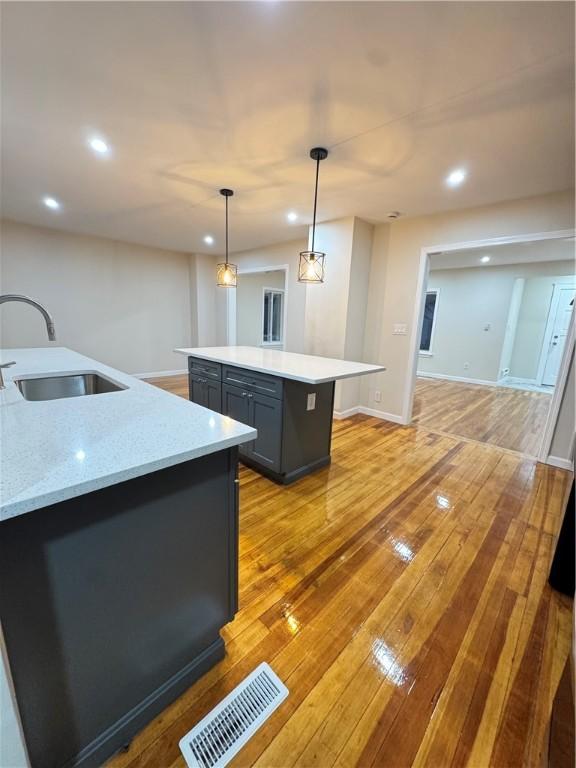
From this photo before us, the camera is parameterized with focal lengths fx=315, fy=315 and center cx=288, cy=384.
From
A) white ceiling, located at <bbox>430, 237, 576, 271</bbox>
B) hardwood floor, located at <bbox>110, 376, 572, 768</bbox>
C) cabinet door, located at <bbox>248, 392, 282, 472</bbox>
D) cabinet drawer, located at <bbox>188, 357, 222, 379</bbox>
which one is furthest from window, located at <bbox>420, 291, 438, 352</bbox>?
cabinet door, located at <bbox>248, 392, 282, 472</bbox>

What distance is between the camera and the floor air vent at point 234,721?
3.18ft

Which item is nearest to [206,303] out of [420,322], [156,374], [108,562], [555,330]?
[156,374]

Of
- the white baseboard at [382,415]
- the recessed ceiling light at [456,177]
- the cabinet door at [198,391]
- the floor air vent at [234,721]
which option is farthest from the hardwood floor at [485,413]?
the floor air vent at [234,721]

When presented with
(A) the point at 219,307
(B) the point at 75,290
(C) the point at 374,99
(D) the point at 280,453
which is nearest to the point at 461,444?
(D) the point at 280,453

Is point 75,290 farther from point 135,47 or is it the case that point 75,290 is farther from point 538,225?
point 538,225

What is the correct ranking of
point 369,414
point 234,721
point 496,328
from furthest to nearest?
point 496,328, point 369,414, point 234,721

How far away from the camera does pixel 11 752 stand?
68 cm

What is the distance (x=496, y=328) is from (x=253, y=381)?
19.9ft

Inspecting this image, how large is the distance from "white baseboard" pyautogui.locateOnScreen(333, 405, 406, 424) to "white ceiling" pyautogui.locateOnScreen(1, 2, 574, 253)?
2.49 meters

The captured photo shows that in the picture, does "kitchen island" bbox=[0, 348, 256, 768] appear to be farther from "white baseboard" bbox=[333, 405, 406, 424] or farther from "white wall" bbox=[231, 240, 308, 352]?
"white wall" bbox=[231, 240, 308, 352]

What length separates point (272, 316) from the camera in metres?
8.67

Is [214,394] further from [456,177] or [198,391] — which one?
[456,177]

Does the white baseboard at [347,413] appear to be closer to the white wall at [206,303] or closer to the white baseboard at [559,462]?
the white baseboard at [559,462]

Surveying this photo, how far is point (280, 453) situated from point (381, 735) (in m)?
1.58
